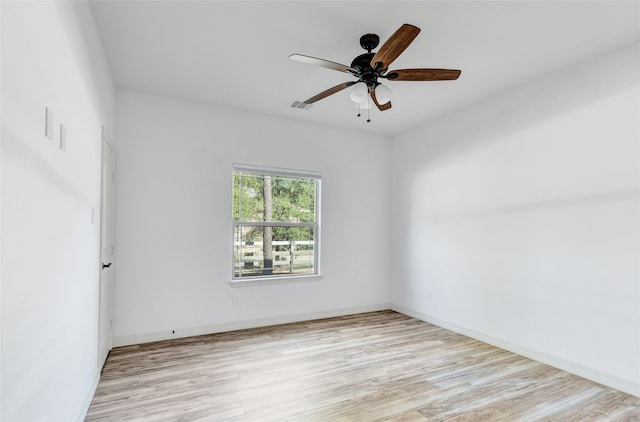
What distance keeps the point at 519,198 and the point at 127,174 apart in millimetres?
4061

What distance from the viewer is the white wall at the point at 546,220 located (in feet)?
9.00

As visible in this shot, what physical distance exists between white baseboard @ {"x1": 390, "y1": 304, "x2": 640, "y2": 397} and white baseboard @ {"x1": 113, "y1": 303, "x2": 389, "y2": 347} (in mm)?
1070

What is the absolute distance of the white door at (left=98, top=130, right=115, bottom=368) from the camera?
2.86 meters

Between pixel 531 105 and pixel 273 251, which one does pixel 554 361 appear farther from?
pixel 273 251

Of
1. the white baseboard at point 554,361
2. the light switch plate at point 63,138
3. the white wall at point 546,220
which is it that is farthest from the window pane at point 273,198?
the light switch plate at point 63,138

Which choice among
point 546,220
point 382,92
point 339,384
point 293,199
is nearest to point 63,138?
point 382,92

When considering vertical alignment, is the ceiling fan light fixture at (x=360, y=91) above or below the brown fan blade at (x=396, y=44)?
below

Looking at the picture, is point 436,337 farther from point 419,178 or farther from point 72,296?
point 72,296

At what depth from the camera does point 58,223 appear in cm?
169

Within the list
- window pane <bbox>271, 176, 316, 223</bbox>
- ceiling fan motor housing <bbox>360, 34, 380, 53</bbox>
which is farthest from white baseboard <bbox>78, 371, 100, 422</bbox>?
ceiling fan motor housing <bbox>360, 34, 380, 53</bbox>

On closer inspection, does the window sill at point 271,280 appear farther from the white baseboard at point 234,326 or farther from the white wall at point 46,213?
the white wall at point 46,213

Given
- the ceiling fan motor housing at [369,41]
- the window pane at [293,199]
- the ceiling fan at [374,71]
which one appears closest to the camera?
the ceiling fan at [374,71]

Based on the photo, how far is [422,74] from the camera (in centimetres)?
249

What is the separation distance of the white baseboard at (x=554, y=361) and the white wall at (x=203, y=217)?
1369mm
